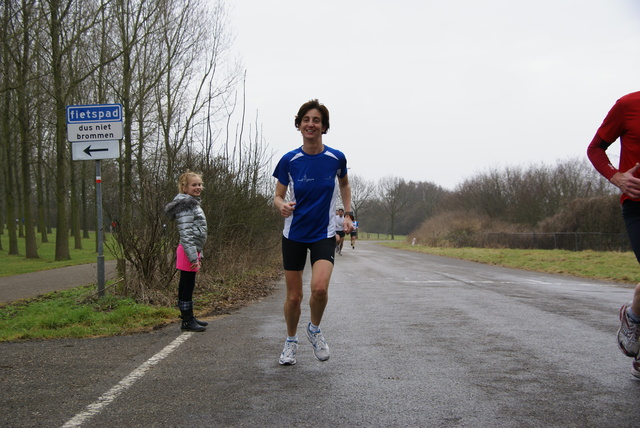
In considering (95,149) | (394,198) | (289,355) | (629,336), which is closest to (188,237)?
(289,355)

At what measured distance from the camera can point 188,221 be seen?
6.53m

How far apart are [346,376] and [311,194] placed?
1.46 m

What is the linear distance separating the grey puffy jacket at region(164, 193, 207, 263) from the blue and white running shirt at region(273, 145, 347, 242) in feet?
7.17

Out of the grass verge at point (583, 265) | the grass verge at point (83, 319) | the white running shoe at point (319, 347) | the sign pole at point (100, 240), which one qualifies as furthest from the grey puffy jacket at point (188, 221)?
the grass verge at point (583, 265)

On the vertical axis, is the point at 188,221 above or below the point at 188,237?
above

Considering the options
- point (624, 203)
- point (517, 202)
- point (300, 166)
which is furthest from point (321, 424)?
point (517, 202)

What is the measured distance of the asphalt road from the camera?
3350 millimetres

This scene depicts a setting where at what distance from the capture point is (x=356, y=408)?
11.5 feet

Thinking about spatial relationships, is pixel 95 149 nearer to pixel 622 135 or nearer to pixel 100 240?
pixel 100 240

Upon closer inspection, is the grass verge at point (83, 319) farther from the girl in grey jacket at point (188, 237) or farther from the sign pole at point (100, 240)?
the girl in grey jacket at point (188, 237)

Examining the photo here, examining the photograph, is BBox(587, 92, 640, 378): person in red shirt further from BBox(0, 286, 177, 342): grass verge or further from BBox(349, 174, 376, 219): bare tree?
BBox(349, 174, 376, 219): bare tree

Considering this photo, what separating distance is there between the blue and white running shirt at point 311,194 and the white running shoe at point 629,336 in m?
2.28

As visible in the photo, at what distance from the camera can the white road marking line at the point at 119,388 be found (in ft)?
11.0

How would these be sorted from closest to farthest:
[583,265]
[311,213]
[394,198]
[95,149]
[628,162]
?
1. [628,162]
2. [311,213]
3. [95,149]
4. [583,265]
5. [394,198]
